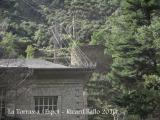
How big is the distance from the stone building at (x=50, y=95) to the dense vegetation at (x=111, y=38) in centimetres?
207

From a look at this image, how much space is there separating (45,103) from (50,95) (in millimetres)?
433

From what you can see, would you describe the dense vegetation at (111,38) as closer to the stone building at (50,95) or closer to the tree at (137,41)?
the tree at (137,41)

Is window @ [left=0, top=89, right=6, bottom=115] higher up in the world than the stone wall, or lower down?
lower down

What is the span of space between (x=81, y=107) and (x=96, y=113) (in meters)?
7.24

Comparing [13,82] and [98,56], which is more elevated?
[98,56]

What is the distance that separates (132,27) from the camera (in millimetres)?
18203

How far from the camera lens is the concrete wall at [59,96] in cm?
1525

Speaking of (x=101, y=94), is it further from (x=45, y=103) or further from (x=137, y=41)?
(x=45, y=103)

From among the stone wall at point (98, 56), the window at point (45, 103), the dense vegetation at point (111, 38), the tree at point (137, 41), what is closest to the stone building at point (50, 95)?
the window at point (45, 103)

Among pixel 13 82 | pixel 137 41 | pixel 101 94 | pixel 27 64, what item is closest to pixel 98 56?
pixel 101 94

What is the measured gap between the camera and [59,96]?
15.6 metres

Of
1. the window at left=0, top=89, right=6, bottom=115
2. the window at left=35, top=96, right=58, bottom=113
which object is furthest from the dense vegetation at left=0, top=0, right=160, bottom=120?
the window at left=0, top=89, right=6, bottom=115

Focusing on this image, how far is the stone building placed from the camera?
15.1 m

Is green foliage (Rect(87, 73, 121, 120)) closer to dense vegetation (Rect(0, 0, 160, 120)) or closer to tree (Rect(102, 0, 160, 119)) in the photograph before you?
dense vegetation (Rect(0, 0, 160, 120))
